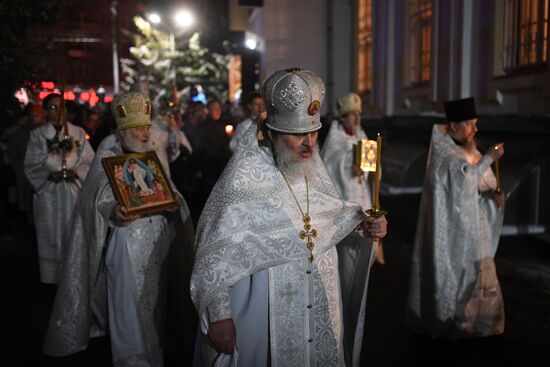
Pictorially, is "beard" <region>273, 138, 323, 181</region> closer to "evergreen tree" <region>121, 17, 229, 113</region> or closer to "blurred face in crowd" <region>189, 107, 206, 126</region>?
"blurred face in crowd" <region>189, 107, 206, 126</region>

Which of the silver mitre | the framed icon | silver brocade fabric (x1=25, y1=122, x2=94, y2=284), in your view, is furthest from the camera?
silver brocade fabric (x1=25, y1=122, x2=94, y2=284)

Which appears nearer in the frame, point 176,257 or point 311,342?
point 311,342

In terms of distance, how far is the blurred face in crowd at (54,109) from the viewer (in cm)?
705

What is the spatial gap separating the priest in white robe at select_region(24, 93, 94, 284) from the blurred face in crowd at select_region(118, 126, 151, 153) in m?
2.65

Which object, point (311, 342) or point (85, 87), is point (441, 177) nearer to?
point (311, 342)

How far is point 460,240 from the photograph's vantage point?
199 inches

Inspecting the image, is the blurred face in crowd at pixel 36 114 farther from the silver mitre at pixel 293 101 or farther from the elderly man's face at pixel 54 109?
the silver mitre at pixel 293 101

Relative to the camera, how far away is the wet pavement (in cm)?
490

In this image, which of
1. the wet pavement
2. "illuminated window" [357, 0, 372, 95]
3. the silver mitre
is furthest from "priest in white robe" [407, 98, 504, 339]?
"illuminated window" [357, 0, 372, 95]

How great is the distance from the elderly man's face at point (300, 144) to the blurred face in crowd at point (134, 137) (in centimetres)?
196

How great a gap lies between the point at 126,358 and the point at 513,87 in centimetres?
703

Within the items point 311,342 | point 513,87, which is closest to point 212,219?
point 311,342

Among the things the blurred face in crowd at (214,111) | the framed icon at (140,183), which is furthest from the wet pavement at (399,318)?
the blurred face in crowd at (214,111)

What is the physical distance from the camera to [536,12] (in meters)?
8.66
